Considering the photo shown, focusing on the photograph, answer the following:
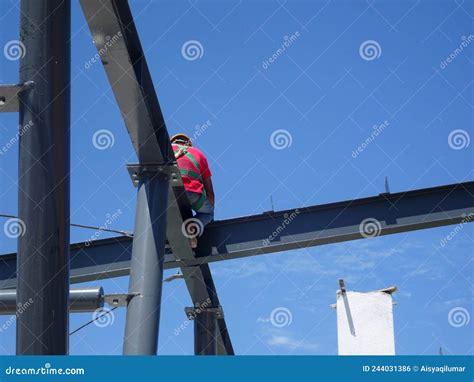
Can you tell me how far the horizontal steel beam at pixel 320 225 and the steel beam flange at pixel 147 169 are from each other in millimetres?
1899

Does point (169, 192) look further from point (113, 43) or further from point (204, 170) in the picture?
point (113, 43)

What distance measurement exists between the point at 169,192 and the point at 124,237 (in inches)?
56.6

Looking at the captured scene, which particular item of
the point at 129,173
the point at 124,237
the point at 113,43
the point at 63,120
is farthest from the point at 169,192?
the point at 63,120

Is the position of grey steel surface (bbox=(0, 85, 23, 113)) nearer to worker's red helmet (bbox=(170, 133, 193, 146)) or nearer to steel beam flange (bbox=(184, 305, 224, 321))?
worker's red helmet (bbox=(170, 133, 193, 146))

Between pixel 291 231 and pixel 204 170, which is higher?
pixel 204 170

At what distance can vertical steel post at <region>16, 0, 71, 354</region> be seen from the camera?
568 cm

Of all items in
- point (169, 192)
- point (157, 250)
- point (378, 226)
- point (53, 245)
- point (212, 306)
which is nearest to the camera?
point (53, 245)

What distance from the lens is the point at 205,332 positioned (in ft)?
45.1

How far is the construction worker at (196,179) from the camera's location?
425 inches

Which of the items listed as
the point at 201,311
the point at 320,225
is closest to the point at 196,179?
the point at 320,225

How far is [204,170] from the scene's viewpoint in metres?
11.1

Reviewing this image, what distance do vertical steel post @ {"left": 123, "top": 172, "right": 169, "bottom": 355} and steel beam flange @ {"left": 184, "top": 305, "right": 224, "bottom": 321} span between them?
→ 15.4 feet

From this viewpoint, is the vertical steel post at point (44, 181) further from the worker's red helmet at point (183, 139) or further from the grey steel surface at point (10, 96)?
the worker's red helmet at point (183, 139)

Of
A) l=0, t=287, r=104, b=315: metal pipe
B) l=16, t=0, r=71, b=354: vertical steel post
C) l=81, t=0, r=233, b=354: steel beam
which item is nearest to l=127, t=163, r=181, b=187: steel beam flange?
l=81, t=0, r=233, b=354: steel beam
